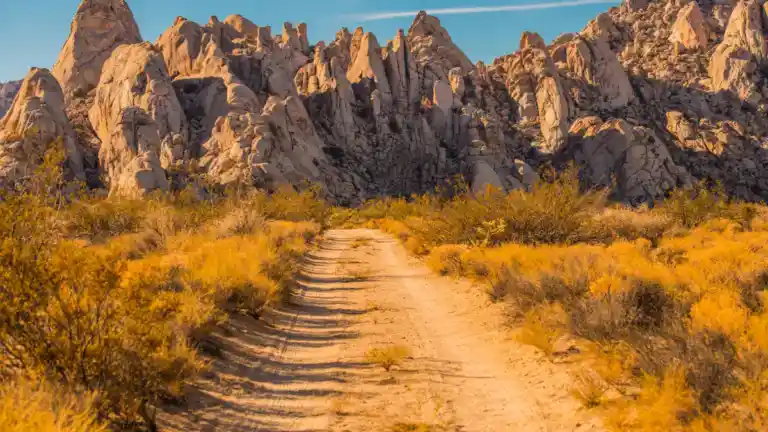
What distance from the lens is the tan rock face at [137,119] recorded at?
5364 centimetres

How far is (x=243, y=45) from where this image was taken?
3177 inches

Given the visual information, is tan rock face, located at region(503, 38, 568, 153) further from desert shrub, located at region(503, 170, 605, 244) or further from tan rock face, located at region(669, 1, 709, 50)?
Answer: desert shrub, located at region(503, 170, 605, 244)

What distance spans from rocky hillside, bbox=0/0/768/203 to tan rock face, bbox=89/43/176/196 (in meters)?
0.23

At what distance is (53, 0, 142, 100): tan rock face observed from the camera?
246ft

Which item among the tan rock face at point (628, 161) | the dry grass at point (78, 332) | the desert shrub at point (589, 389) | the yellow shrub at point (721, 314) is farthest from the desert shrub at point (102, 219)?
the tan rock face at point (628, 161)

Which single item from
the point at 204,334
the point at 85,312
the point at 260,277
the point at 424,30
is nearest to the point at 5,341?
the point at 85,312

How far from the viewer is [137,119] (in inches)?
2244

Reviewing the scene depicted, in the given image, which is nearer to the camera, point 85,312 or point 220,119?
point 85,312

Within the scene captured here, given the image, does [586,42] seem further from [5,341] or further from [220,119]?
[5,341]

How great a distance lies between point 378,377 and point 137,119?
198 ft

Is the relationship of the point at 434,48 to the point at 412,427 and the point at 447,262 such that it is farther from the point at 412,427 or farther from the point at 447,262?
the point at 412,427

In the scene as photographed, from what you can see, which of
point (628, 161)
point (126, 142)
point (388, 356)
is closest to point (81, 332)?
point (388, 356)

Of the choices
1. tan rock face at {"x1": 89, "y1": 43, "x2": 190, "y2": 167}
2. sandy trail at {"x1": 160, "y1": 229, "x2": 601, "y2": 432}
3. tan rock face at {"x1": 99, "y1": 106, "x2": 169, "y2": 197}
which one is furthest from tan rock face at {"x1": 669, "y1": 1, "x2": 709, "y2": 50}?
sandy trail at {"x1": 160, "y1": 229, "x2": 601, "y2": 432}

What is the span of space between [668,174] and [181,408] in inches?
2914
